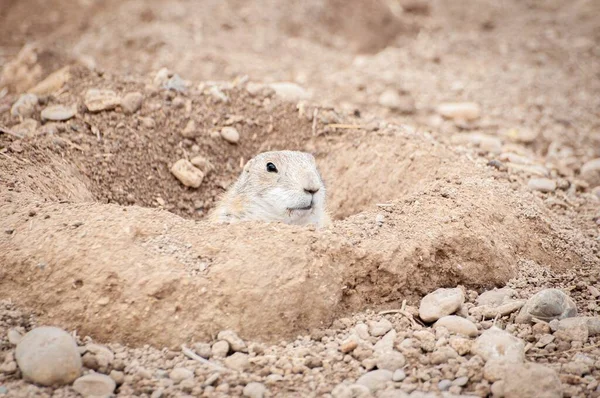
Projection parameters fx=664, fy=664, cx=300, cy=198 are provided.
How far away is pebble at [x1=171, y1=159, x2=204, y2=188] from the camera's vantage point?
21.5 ft

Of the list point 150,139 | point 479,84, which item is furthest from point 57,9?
point 479,84

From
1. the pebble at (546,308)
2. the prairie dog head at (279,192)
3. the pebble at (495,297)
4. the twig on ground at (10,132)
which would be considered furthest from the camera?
the twig on ground at (10,132)

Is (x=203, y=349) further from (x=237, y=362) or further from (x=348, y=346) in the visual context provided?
(x=348, y=346)

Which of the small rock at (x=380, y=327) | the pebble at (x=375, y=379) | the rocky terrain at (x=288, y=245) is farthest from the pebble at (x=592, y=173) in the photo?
the pebble at (x=375, y=379)

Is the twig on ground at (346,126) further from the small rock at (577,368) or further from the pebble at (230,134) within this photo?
the small rock at (577,368)

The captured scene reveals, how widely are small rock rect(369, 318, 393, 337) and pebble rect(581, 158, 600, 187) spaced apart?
13.5ft

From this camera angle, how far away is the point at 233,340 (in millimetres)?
3961

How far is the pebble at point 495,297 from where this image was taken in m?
4.53

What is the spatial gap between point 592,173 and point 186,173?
4.44 m

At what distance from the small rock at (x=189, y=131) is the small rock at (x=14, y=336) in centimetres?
327

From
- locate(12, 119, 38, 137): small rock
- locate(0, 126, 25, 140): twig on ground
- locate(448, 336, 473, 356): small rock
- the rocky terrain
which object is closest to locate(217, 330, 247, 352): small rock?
the rocky terrain

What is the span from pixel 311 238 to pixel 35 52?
17.4ft

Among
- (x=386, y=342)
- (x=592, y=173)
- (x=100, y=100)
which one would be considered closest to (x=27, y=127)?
(x=100, y=100)

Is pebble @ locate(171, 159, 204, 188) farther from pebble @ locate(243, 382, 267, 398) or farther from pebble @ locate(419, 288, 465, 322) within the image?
pebble @ locate(243, 382, 267, 398)
